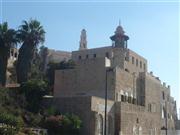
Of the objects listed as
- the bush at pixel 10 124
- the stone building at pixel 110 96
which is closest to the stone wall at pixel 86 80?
the stone building at pixel 110 96

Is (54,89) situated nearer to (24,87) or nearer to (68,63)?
(24,87)

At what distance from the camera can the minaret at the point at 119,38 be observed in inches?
2476

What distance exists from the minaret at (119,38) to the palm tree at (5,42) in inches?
939

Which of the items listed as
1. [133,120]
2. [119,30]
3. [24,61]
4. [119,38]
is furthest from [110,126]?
[119,30]

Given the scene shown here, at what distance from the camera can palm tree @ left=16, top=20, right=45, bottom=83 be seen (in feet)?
143

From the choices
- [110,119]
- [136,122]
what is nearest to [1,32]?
[110,119]

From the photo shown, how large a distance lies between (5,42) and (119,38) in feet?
84.2

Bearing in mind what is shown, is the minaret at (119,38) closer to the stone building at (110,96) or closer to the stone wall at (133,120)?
the stone building at (110,96)

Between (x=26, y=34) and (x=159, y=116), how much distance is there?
2538 cm

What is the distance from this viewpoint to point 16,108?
116ft

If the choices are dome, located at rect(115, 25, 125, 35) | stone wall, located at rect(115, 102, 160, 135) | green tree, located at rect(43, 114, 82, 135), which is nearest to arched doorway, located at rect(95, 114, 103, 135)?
green tree, located at rect(43, 114, 82, 135)

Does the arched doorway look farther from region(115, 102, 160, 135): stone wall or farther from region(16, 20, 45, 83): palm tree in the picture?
region(16, 20, 45, 83): palm tree

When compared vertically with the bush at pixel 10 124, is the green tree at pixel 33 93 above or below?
above

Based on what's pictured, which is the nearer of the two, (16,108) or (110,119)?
(16,108)
